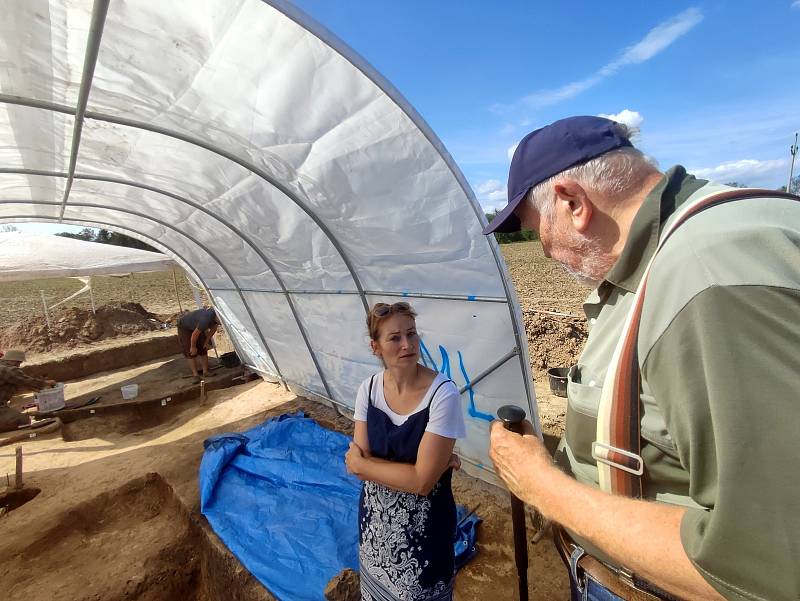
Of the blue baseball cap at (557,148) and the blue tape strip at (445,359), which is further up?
the blue baseball cap at (557,148)

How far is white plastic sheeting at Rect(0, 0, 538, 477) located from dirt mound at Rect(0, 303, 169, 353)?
32.1 feet

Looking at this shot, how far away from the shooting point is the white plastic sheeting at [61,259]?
30.9 feet

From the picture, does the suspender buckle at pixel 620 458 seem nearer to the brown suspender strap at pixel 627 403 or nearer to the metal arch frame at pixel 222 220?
the brown suspender strap at pixel 627 403

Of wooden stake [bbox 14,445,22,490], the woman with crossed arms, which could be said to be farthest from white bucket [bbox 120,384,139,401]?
the woman with crossed arms

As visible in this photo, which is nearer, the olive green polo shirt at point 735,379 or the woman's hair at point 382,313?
the olive green polo shirt at point 735,379

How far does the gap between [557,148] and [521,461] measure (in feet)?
3.30

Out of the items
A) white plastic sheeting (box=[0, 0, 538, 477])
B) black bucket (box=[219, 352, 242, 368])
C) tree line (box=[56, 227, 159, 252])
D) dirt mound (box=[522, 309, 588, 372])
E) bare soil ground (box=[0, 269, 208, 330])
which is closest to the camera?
white plastic sheeting (box=[0, 0, 538, 477])

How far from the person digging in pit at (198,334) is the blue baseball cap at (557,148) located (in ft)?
31.3

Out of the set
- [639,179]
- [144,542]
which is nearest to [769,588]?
[639,179]

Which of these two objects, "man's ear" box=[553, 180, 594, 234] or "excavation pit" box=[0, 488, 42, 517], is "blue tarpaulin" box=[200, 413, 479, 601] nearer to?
"excavation pit" box=[0, 488, 42, 517]

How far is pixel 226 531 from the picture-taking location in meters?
4.04

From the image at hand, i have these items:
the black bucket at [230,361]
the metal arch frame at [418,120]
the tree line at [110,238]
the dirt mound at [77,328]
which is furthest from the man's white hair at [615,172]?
the tree line at [110,238]

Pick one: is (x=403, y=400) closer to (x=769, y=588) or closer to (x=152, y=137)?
(x=769, y=588)

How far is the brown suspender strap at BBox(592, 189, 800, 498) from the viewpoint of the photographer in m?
0.93
